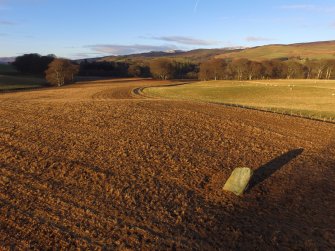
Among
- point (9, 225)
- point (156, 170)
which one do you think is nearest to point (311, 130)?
point (156, 170)

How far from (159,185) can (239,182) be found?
12.1 feet

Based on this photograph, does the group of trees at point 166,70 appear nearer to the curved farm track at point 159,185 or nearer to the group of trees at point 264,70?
the group of trees at point 264,70

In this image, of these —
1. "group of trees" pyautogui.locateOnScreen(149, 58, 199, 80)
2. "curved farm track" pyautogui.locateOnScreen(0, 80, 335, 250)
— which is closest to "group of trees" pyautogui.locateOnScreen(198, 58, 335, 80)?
"group of trees" pyautogui.locateOnScreen(149, 58, 199, 80)

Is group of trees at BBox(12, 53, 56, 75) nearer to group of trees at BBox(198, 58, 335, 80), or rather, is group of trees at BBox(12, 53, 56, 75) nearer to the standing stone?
group of trees at BBox(198, 58, 335, 80)

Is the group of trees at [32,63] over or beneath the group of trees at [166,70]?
over

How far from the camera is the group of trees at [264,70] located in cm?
11300

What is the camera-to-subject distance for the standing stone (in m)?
15.0

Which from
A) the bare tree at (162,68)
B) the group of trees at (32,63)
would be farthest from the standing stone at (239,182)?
the group of trees at (32,63)

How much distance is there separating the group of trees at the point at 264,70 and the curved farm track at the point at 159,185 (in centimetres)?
8960

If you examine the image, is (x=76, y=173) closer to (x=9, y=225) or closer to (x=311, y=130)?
(x=9, y=225)

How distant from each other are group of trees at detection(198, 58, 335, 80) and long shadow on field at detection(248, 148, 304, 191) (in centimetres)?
9620

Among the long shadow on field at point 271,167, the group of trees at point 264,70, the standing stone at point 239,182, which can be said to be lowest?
the group of trees at point 264,70

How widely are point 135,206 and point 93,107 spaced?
20.9 metres

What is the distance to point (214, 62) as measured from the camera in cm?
11731
